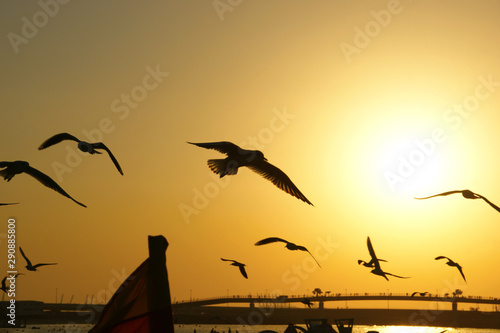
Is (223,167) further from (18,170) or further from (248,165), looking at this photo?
(18,170)

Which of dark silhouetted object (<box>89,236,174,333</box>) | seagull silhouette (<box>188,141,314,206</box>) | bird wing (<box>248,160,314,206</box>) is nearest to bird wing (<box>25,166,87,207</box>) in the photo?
seagull silhouette (<box>188,141,314,206</box>)

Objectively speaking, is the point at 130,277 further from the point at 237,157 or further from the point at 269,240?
the point at 269,240

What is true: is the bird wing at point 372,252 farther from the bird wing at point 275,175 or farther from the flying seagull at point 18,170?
the flying seagull at point 18,170

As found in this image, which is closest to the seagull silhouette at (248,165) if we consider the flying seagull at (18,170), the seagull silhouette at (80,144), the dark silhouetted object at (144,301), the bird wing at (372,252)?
the seagull silhouette at (80,144)

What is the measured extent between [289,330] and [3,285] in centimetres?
2668

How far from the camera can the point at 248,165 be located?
23656 millimetres

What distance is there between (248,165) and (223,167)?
3.55ft

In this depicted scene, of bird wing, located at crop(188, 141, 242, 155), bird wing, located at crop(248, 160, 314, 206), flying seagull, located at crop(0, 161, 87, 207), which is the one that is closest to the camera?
flying seagull, located at crop(0, 161, 87, 207)

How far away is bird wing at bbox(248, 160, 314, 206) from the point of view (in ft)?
75.3

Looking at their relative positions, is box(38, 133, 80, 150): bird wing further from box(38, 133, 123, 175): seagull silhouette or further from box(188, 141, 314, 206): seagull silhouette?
box(188, 141, 314, 206): seagull silhouette

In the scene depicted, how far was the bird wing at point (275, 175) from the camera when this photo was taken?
22.9 meters

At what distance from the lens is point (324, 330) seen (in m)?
26.2

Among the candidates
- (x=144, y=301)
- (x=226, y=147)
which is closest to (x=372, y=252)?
(x=226, y=147)

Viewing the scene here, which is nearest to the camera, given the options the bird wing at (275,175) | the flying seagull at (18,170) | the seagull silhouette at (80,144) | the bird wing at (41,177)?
the bird wing at (41,177)
